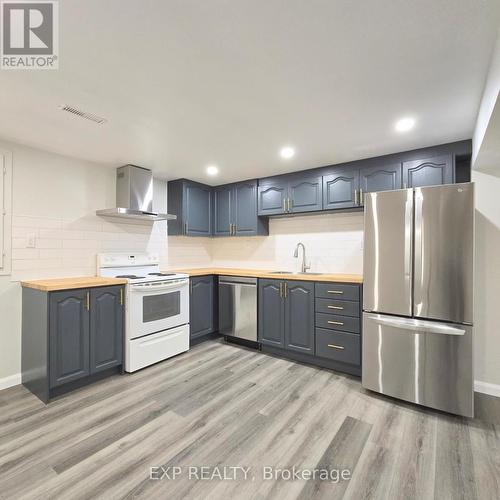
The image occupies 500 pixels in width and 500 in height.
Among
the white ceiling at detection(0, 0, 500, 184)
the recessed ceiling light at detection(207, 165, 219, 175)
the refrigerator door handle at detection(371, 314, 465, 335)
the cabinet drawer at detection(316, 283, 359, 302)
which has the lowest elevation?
the refrigerator door handle at detection(371, 314, 465, 335)

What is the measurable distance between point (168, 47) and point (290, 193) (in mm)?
2331

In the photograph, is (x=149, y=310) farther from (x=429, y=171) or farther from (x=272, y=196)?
(x=429, y=171)

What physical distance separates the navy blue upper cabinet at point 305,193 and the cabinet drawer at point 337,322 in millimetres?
1251

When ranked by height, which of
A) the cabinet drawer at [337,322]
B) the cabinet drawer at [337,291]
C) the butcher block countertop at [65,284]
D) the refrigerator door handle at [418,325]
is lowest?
the cabinet drawer at [337,322]

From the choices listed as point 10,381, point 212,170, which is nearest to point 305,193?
point 212,170

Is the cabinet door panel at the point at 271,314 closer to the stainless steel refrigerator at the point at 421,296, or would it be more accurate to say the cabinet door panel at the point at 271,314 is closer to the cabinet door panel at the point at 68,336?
the stainless steel refrigerator at the point at 421,296

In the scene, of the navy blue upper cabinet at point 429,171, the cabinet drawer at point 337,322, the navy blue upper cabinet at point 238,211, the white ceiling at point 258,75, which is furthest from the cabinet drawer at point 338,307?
the white ceiling at point 258,75

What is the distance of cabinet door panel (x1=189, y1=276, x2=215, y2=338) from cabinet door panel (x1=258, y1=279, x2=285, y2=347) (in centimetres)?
77

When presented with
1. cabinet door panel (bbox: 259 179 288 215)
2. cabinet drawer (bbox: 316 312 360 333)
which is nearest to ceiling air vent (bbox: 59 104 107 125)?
cabinet door panel (bbox: 259 179 288 215)

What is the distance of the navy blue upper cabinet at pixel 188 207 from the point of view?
3.84 meters

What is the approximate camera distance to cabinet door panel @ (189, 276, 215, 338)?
11.3 feet

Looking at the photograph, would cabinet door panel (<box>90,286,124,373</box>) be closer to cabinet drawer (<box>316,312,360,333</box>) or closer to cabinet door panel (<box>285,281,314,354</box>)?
cabinet door panel (<box>285,281,314,354</box>)

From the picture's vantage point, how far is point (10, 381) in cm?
248

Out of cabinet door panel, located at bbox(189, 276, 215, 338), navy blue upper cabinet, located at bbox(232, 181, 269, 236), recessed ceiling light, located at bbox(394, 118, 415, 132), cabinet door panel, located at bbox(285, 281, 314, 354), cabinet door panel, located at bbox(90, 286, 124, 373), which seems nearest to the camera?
recessed ceiling light, located at bbox(394, 118, 415, 132)
